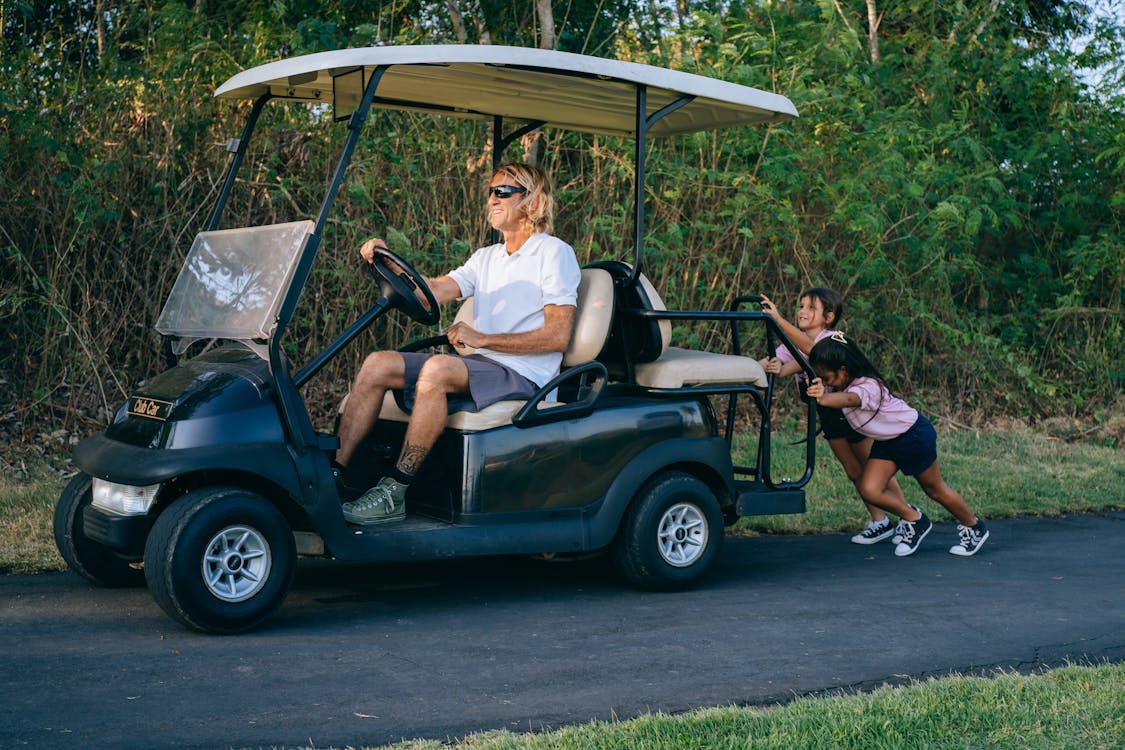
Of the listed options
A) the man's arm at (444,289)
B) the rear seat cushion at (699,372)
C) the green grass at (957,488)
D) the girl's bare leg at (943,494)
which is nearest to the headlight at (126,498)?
the green grass at (957,488)

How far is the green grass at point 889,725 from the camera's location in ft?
11.0

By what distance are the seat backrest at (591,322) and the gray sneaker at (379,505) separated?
75 centimetres

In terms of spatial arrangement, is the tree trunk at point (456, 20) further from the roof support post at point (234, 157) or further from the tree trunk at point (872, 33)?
the roof support post at point (234, 157)

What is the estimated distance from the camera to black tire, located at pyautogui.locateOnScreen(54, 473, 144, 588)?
4969 mm

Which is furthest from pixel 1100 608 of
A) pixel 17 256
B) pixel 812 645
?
pixel 17 256

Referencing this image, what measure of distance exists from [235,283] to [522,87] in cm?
148

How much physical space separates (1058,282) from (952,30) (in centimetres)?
278

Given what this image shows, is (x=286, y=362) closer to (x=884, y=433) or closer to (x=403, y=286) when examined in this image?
(x=403, y=286)

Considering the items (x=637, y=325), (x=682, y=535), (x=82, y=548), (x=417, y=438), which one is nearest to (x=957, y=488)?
(x=682, y=535)

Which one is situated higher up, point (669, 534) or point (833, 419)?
point (833, 419)

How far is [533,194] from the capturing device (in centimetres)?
544

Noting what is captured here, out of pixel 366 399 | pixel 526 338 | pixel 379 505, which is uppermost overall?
pixel 526 338

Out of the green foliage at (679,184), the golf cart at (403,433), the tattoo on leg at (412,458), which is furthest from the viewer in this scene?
the green foliage at (679,184)

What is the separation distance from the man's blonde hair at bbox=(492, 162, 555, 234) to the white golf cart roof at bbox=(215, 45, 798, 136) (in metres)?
0.35
